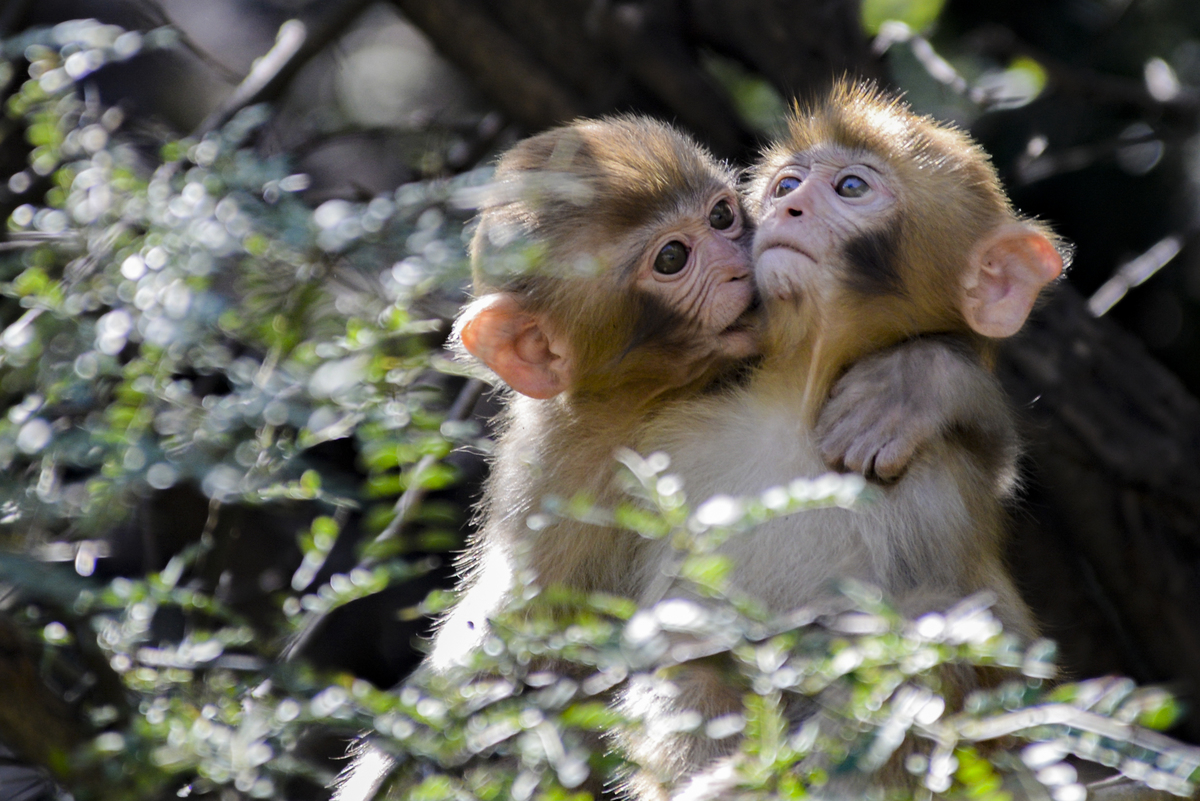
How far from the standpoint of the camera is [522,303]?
129 inches

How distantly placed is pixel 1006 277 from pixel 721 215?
74 centimetres

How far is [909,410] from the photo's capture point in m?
2.84

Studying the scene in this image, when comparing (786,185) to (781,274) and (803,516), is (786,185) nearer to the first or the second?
(781,274)

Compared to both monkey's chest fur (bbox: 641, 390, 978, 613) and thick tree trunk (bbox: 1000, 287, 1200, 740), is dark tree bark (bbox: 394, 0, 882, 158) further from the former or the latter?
monkey's chest fur (bbox: 641, 390, 978, 613)

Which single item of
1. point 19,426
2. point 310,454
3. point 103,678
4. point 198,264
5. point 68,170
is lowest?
point 310,454

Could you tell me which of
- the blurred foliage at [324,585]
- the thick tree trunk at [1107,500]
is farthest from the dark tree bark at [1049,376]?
the blurred foliage at [324,585]

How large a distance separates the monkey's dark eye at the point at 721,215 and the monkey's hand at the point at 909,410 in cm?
54

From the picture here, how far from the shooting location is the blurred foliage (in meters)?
1.74

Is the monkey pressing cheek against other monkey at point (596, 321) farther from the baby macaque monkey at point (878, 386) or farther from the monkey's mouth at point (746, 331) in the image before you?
the baby macaque monkey at point (878, 386)

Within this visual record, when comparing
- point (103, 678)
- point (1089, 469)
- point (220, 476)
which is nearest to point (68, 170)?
point (220, 476)

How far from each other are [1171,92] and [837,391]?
2.22 meters

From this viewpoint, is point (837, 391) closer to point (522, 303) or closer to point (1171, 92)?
point (522, 303)

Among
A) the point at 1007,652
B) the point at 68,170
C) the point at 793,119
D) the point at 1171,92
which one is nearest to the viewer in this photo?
the point at 1007,652

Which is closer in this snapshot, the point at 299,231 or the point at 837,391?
the point at 299,231
